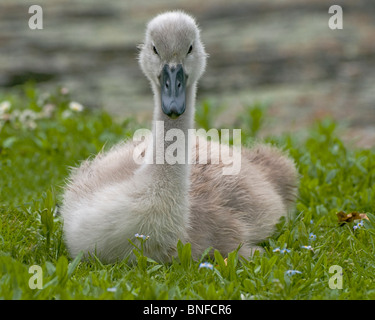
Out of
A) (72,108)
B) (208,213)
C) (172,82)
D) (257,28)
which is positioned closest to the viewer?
(172,82)

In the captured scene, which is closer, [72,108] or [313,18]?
[72,108]

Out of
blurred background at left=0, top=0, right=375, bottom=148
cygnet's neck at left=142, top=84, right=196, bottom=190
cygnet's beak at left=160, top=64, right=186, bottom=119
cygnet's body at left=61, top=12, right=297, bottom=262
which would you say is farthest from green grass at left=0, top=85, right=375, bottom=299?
blurred background at left=0, top=0, right=375, bottom=148

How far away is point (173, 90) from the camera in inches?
160

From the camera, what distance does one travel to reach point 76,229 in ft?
13.9

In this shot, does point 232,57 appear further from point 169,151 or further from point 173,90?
point 173,90

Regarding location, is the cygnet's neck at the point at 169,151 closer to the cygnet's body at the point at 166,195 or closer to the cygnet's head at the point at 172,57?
the cygnet's body at the point at 166,195

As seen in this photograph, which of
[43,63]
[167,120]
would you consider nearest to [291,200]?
[167,120]

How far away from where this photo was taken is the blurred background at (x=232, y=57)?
9.31 meters

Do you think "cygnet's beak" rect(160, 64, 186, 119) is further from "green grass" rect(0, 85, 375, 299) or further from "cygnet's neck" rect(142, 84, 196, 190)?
"green grass" rect(0, 85, 375, 299)

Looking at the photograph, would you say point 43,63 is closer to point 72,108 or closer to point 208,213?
point 72,108

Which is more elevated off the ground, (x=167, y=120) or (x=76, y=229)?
(x=167, y=120)

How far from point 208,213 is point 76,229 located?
904mm

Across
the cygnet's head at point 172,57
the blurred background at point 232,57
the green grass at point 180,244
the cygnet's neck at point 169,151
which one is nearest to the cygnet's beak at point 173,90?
the cygnet's head at point 172,57
